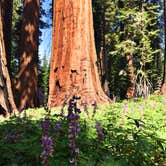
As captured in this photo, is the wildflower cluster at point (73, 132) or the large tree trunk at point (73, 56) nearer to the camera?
the wildflower cluster at point (73, 132)

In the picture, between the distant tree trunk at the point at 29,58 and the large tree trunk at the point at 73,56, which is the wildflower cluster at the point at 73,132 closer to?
the large tree trunk at the point at 73,56

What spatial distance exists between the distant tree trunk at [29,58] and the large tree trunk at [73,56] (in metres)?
2.95

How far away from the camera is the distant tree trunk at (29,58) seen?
13753 mm

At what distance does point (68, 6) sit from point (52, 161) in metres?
8.37

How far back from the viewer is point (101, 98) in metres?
10.4

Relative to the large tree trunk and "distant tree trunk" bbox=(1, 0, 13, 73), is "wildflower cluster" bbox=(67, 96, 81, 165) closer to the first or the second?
the large tree trunk

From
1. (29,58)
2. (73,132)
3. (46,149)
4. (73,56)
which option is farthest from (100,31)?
(46,149)

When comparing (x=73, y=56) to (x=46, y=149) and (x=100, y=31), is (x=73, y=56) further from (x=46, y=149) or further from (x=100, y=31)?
(x=100, y=31)

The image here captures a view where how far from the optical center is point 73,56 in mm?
10438

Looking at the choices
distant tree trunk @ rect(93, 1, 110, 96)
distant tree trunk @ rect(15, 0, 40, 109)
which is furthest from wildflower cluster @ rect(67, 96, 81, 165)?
distant tree trunk @ rect(93, 1, 110, 96)

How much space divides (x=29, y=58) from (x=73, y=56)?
4.49 meters

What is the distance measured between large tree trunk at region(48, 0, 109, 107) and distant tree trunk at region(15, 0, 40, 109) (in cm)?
295

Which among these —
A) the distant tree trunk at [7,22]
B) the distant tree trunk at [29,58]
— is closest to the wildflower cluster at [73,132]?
the distant tree trunk at [29,58]

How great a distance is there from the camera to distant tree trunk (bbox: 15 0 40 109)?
13.8 metres
